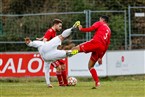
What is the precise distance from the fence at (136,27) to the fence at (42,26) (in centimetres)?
32

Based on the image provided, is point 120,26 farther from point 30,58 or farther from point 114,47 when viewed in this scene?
point 30,58

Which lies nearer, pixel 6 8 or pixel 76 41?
pixel 76 41

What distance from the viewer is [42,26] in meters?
29.0

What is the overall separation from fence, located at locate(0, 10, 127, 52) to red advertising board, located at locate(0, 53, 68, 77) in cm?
204

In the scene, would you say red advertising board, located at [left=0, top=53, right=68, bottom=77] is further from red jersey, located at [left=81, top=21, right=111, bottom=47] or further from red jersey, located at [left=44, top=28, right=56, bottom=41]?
red jersey, located at [left=81, top=21, right=111, bottom=47]

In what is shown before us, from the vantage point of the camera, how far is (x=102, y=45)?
1872 centimetres

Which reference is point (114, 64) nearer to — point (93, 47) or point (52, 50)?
point (93, 47)

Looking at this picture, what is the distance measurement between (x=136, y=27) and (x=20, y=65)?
6.25 metres

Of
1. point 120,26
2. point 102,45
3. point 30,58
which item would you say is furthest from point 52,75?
point 102,45

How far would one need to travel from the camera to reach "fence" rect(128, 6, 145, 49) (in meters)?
27.9

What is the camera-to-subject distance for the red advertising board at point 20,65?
25.4 m

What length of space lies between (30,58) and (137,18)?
6.21 meters

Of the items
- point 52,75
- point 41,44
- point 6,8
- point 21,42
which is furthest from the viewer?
point 6,8

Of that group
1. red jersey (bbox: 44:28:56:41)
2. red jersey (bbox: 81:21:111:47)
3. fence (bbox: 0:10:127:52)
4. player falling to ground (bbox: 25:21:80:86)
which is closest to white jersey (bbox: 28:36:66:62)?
player falling to ground (bbox: 25:21:80:86)
